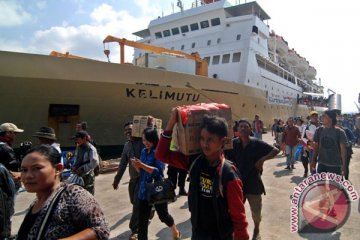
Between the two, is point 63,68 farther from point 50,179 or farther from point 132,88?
point 50,179

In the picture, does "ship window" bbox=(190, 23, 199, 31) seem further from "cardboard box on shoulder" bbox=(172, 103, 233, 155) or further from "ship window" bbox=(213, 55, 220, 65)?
"cardboard box on shoulder" bbox=(172, 103, 233, 155)

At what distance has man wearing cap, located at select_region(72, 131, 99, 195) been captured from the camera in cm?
369

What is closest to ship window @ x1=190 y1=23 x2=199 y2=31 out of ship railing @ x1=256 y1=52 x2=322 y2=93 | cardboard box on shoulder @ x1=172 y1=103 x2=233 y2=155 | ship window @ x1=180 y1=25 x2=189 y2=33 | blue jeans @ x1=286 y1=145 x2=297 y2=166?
ship window @ x1=180 y1=25 x2=189 y2=33

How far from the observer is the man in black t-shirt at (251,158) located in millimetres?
3299

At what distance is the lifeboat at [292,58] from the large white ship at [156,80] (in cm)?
720

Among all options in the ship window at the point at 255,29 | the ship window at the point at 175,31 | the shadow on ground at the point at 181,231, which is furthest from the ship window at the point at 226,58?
the shadow on ground at the point at 181,231

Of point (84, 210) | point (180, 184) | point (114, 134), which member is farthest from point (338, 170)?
point (114, 134)

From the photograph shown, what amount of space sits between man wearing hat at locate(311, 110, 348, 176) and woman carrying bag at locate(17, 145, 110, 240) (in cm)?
345

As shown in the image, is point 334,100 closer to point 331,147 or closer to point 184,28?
point 184,28

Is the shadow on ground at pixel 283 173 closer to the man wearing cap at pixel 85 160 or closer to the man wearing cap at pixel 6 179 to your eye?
the man wearing cap at pixel 85 160

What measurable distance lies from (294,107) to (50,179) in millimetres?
25297

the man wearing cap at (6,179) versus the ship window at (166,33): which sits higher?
the ship window at (166,33)

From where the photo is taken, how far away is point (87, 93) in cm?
1023

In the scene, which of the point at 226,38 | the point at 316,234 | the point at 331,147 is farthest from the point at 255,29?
the point at 316,234
